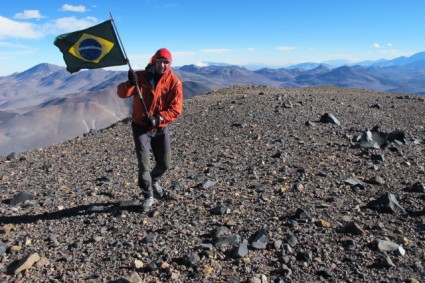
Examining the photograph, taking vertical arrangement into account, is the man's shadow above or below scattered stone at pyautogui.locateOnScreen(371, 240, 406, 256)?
below

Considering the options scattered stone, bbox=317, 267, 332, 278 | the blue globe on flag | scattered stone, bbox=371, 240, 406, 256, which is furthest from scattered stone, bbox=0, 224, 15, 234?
scattered stone, bbox=371, 240, 406, 256

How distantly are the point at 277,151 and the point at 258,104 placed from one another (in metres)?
6.34

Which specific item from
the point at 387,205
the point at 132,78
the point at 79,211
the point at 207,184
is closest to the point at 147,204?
the point at 79,211

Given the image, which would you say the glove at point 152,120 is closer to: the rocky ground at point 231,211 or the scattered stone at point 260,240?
the rocky ground at point 231,211

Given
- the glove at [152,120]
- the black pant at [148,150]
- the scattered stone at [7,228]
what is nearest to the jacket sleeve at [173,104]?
the glove at [152,120]

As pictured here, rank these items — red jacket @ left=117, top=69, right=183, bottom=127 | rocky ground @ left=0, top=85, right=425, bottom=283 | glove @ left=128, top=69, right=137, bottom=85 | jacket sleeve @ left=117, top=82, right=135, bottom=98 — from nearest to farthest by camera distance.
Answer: rocky ground @ left=0, top=85, right=425, bottom=283
glove @ left=128, top=69, right=137, bottom=85
jacket sleeve @ left=117, top=82, right=135, bottom=98
red jacket @ left=117, top=69, right=183, bottom=127

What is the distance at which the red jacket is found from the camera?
22.6ft

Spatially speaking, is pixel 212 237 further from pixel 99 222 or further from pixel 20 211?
pixel 20 211

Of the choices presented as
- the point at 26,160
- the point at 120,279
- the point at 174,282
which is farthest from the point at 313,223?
the point at 26,160

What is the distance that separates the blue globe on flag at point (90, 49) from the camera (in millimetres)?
7641

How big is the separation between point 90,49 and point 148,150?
91.8 inches

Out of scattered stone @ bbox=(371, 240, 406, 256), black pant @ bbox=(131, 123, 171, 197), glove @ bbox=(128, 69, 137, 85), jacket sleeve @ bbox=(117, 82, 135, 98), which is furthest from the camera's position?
black pant @ bbox=(131, 123, 171, 197)

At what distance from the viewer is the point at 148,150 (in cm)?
716

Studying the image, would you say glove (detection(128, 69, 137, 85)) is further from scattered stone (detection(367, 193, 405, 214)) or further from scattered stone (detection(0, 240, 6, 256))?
scattered stone (detection(367, 193, 405, 214))
